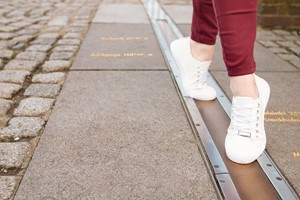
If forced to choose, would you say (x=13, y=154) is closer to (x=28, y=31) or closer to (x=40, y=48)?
(x=40, y=48)

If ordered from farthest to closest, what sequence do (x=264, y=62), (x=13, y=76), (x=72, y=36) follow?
(x=72, y=36)
(x=264, y=62)
(x=13, y=76)

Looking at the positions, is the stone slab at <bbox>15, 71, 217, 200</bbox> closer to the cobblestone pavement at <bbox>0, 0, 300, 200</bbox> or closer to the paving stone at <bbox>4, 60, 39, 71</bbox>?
the cobblestone pavement at <bbox>0, 0, 300, 200</bbox>

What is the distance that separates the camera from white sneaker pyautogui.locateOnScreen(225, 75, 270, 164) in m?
1.60

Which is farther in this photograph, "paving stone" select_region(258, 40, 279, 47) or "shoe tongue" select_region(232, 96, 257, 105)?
"paving stone" select_region(258, 40, 279, 47)

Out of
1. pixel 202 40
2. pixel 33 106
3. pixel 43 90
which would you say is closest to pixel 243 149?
pixel 202 40

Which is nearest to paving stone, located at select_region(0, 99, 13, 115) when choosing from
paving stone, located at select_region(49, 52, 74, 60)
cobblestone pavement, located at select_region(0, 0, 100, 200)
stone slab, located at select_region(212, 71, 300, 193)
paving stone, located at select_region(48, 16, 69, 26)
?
cobblestone pavement, located at select_region(0, 0, 100, 200)

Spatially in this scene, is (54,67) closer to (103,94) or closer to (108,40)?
(103,94)

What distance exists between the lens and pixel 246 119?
1.62 m

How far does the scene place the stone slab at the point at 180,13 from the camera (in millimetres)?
4570

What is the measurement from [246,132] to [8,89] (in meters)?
1.51

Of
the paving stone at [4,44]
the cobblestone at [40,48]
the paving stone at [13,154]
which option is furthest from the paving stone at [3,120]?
the paving stone at [4,44]

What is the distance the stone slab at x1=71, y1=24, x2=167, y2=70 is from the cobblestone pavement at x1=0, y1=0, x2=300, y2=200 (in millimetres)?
118

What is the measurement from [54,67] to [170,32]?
1640 millimetres

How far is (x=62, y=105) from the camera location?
2.11 metres
